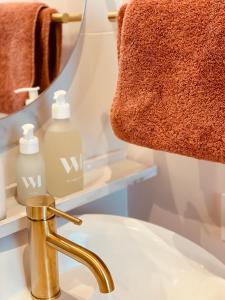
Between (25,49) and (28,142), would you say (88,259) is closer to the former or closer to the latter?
(28,142)

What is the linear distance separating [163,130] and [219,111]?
0.33 ft

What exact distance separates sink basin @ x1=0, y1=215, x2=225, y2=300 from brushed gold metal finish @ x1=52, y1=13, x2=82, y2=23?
36 centimetres

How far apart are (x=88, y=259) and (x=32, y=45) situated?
1.31ft

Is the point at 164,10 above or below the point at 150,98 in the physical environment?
above

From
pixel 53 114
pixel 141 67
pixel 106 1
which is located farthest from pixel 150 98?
pixel 106 1

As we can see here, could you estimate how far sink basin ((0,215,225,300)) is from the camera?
74 cm

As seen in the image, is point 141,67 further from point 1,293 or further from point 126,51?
point 1,293

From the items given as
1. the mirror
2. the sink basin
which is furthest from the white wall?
the mirror

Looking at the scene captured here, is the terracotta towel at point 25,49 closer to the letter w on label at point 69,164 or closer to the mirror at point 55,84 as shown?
the mirror at point 55,84

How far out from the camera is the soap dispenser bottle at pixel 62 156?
2.67ft

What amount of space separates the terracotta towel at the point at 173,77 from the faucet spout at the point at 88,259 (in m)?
0.19

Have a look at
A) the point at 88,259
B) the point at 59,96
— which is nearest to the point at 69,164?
the point at 59,96

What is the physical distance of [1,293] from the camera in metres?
0.74

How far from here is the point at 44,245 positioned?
0.71 m
